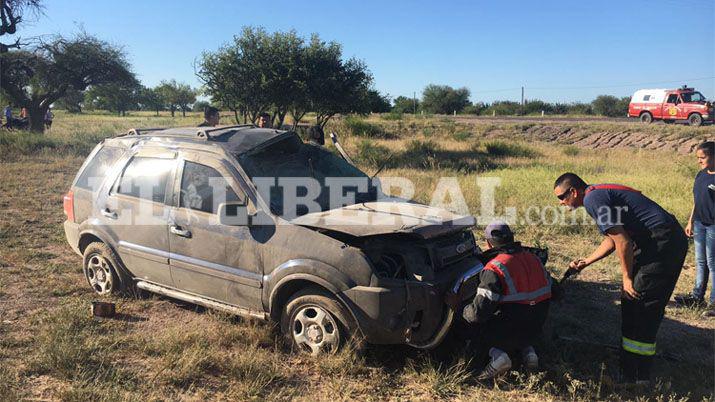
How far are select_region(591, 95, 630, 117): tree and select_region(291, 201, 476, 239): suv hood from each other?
5052 cm

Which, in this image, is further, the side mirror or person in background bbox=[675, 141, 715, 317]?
person in background bbox=[675, 141, 715, 317]

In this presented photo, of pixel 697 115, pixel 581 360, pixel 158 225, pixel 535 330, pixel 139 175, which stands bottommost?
pixel 581 360

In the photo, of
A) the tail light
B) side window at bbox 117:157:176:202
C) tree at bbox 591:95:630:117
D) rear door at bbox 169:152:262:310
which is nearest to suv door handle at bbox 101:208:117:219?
side window at bbox 117:157:176:202

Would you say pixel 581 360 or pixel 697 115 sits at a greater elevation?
pixel 697 115

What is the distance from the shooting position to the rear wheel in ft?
15.7

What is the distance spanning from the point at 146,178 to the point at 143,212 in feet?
1.10

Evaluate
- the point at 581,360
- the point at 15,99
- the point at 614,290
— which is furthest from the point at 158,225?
the point at 15,99

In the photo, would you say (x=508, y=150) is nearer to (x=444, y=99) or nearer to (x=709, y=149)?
(x=709, y=149)

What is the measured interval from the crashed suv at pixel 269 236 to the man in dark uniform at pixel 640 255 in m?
1.03

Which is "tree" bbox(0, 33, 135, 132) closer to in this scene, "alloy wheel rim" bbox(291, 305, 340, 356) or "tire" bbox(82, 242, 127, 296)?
"tire" bbox(82, 242, 127, 296)

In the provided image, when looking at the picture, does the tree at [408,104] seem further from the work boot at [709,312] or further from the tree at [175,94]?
the work boot at [709,312]

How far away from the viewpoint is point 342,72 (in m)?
17.3

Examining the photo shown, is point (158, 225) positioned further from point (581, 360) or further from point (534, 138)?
point (534, 138)

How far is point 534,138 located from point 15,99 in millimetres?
25712
